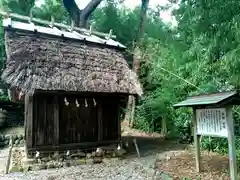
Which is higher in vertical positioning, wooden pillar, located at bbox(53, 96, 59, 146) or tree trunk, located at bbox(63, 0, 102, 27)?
tree trunk, located at bbox(63, 0, 102, 27)

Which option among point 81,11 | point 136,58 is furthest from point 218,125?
point 81,11

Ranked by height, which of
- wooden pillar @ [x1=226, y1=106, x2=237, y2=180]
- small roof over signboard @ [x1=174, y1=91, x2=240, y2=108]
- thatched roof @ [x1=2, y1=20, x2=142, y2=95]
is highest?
thatched roof @ [x1=2, y1=20, x2=142, y2=95]

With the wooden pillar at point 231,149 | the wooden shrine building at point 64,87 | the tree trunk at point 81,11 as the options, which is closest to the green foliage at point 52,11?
the tree trunk at point 81,11

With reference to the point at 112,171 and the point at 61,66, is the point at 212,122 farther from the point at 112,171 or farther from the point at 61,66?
the point at 61,66

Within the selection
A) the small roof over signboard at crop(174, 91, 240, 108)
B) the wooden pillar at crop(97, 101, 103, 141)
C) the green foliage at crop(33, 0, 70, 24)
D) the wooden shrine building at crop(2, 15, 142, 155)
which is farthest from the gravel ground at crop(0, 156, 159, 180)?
the green foliage at crop(33, 0, 70, 24)

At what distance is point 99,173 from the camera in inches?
267

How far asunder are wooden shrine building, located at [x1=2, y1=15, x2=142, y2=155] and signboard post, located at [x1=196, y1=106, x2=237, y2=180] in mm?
2932

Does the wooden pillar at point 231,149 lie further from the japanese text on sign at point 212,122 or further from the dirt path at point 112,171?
the dirt path at point 112,171

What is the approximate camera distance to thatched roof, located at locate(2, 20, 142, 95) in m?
7.54

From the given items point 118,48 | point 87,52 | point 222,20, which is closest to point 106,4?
point 118,48

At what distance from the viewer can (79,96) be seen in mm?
8688

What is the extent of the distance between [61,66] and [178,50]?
637 cm

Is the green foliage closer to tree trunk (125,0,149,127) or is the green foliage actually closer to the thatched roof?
tree trunk (125,0,149,127)

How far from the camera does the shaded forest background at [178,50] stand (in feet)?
17.3
